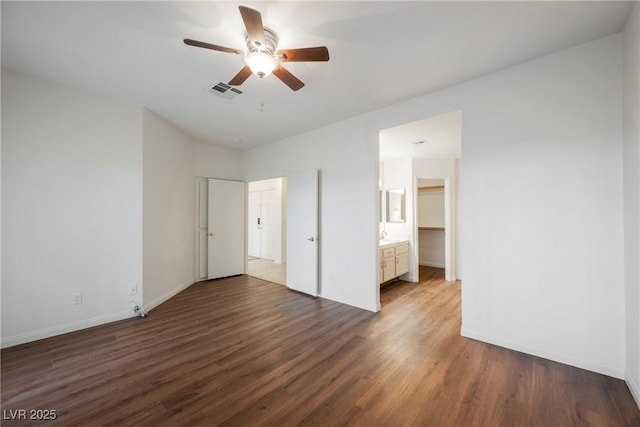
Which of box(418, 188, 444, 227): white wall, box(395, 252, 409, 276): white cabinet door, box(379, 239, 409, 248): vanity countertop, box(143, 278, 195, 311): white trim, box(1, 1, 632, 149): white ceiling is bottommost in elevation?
box(143, 278, 195, 311): white trim

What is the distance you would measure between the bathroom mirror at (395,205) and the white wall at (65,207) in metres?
4.47

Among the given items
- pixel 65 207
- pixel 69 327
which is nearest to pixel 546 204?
pixel 65 207

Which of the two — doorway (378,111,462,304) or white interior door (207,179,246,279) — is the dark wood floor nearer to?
white interior door (207,179,246,279)

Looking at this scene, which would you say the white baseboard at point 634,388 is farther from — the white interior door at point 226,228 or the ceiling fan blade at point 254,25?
the white interior door at point 226,228

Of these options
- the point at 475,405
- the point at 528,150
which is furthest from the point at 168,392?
the point at 528,150

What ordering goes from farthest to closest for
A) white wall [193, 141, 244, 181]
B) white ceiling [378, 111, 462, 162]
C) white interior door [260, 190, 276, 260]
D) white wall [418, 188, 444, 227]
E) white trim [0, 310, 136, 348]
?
white interior door [260, 190, 276, 260], white wall [418, 188, 444, 227], white wall [193, 141, 244, 181], white ceiling [378, 111, 462, 162], white trim [0, 310, 136, 348]

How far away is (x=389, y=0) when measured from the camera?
1688mm

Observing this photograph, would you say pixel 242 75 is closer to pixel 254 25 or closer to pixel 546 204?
pixel 254 25

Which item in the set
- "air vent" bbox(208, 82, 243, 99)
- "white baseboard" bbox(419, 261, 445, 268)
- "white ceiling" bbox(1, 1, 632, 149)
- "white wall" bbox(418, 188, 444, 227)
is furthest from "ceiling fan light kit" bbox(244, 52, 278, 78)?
"white baseboard" bbox(419, 261, 445, 268)

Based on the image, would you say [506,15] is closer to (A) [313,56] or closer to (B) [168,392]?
(A) [313,56]

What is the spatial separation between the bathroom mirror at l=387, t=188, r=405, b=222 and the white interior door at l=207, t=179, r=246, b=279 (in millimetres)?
3204

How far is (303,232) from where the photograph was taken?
427 cm

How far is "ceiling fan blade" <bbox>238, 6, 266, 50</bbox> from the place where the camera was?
1.44 m

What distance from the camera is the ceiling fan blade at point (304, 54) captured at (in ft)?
5.90
